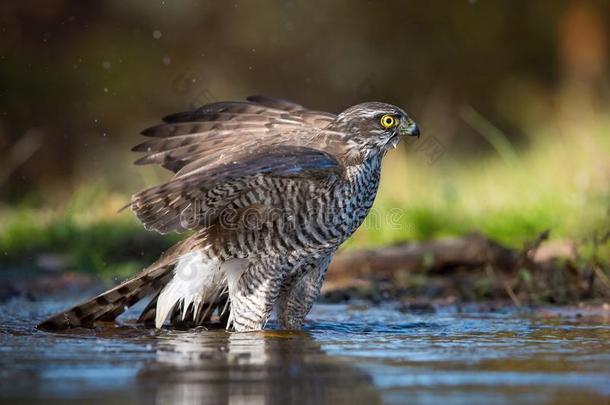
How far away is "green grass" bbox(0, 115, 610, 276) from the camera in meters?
8.94

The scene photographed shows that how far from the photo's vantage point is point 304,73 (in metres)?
16.6

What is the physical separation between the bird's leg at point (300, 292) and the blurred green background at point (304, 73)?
4.92 metres

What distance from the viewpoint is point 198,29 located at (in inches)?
650

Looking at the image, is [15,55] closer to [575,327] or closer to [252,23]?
[252,23]

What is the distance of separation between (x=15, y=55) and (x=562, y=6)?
7.75 m

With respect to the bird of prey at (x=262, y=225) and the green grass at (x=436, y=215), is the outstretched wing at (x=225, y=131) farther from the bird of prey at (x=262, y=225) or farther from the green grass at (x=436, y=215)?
the green grass at (x=436, y=215)

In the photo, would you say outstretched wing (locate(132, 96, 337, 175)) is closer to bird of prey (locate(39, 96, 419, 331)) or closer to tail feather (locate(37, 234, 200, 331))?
bird of prey (locate(39, 96, 419, 331))

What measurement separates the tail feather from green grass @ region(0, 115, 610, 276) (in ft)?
7.74

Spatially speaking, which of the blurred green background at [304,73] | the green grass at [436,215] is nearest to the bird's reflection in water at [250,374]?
the green grass at [436,215]

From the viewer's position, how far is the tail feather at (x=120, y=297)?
5.86 m

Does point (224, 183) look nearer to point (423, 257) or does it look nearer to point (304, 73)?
point (423, 257)

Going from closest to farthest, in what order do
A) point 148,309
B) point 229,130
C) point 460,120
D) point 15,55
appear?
1. point 148,309
2. point 229,130
3. point 15,55
4. point 460,120

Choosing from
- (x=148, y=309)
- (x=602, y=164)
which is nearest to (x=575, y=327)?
(x=148, y=309)

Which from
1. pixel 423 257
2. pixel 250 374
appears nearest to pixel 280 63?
pixel 423 257
